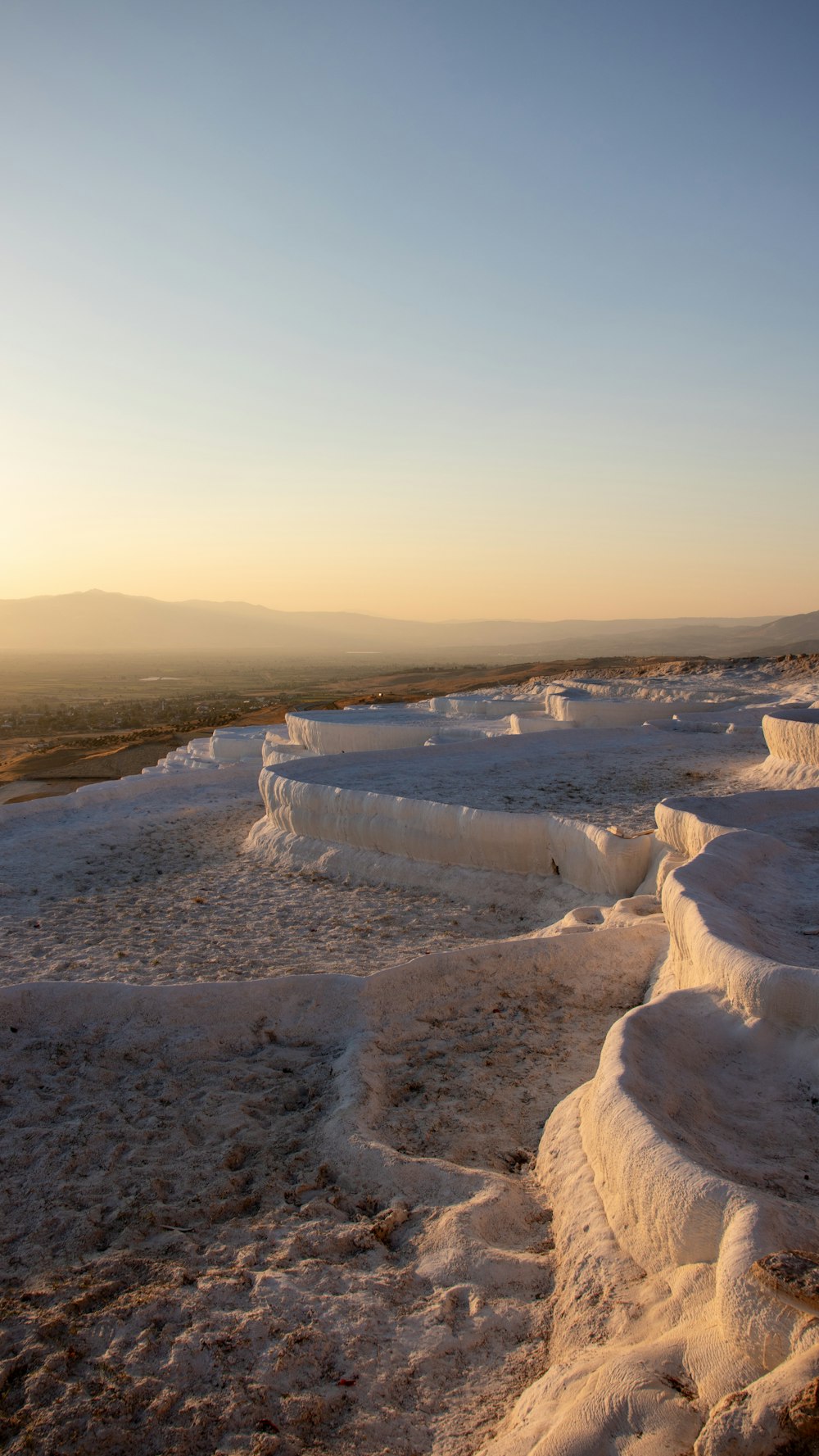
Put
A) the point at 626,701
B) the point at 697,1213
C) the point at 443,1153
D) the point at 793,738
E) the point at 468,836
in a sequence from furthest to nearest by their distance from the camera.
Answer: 1. the point at 626,701
2. the point at 793,738
3. the point at 468,836
4. the point at 443,1153
5. the point at 697,1213

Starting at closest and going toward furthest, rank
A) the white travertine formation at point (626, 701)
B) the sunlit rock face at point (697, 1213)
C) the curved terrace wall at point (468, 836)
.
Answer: the sunlit rock face at point (697, 1213) → the curved terrace wall at point (468, 836) → the white travertine formation at point (626, 701)

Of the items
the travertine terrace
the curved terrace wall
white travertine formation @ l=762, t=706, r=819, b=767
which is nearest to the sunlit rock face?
the travertine terrace

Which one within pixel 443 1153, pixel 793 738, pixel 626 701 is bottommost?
pixel 443 1153

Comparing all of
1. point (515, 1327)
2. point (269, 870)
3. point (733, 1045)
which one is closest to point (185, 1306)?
point (515, 1327)

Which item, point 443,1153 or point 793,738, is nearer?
point 443,1153

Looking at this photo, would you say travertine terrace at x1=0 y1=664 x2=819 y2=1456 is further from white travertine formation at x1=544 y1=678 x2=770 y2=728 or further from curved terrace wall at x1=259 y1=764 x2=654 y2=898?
white travertine formation at x1=544 y1=678 x2=770 y2=728

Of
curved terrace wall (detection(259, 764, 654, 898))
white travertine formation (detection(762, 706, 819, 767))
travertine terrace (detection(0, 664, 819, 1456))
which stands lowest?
travertine terrace (detection(0, 664, 819, 1456))

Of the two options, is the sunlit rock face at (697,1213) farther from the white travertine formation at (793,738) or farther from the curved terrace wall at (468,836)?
the white travertine formation at (793,738)

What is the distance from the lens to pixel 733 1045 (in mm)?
3143

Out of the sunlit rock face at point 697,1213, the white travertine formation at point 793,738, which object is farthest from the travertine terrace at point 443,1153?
the white travertine formation at point 793,738

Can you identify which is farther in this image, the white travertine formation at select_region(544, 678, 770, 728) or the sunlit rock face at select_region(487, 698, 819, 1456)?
the white travertine formation at select_region(544, 678, 770, 728)

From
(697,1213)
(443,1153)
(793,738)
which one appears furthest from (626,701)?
(697,1213)

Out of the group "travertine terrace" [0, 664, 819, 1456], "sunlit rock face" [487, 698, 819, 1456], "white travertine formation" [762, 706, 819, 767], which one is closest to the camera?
"sunlit rock face" [487, 698, 819, 1456]

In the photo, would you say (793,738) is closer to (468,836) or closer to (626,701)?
(468,836)
